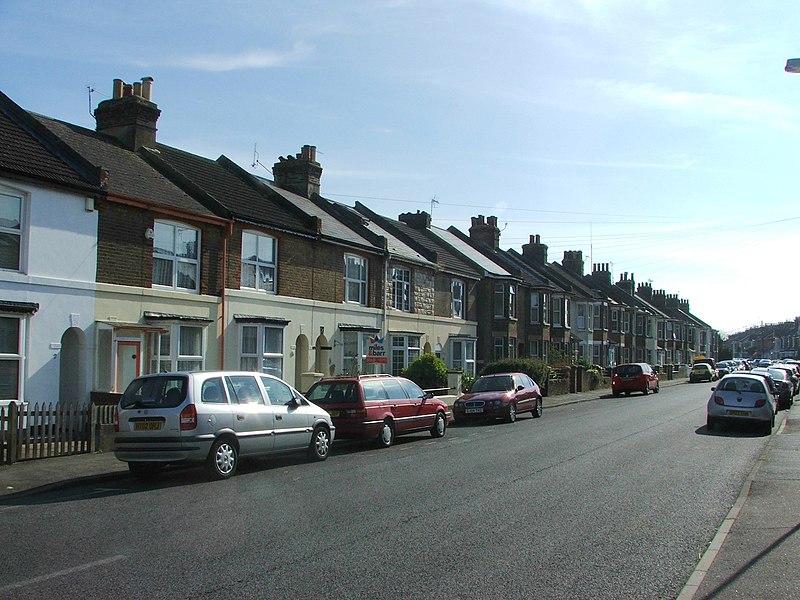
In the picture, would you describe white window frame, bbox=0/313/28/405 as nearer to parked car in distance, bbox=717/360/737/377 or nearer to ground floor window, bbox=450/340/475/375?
ground floor window, bbox=450/340/475/375

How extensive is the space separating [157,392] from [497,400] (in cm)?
1312

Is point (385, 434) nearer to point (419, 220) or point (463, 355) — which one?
point (463, 355)

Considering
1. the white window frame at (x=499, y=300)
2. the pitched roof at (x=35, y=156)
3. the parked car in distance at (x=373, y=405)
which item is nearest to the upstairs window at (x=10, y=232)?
the pitched roof at (x=35, y=156)

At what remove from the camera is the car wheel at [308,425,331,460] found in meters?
14.5

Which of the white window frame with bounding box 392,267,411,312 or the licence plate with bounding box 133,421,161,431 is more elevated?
the white window frame with bounding box 392,267,411,312

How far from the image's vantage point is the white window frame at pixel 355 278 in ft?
93.5

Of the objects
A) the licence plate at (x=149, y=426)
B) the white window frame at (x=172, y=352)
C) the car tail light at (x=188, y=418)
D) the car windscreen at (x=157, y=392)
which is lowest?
the licence plate at (x=149, y=426)

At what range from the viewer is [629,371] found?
4112 centimetres

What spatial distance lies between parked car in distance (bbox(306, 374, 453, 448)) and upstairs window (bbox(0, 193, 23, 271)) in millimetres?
7018

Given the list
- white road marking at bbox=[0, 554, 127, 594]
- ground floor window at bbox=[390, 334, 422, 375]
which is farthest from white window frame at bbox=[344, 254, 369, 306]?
white road marking at bbox=[0, 554, 127, 594]

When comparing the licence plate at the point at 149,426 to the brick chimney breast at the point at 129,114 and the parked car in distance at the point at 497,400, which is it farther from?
the brick chimney breast at the point at 129,114

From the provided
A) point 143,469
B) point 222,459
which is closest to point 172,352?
point 143,469

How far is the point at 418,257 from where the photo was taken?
3372 cm

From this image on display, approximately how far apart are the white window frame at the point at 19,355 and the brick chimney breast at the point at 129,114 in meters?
8.60
